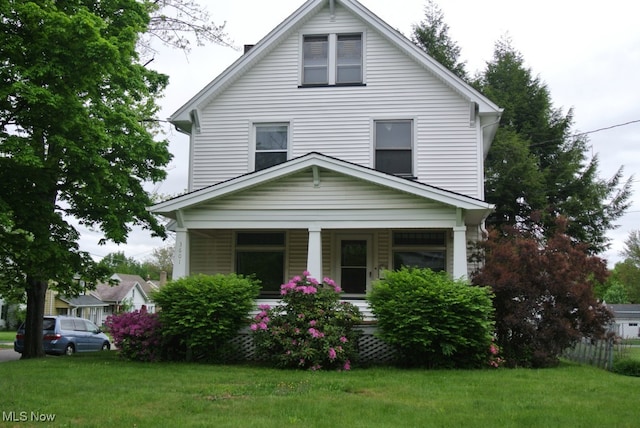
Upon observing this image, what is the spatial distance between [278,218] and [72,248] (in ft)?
22.9

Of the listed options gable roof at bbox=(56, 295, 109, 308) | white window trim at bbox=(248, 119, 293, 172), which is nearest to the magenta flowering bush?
white window trim at bbox=(248, 119, 293, 172)

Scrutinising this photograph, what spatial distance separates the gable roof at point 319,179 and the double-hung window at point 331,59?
416cm

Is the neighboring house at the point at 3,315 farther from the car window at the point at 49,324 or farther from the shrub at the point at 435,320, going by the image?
the shrub at the point at 435,320

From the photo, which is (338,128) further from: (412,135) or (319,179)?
(319,179)

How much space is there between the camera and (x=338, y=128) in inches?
664

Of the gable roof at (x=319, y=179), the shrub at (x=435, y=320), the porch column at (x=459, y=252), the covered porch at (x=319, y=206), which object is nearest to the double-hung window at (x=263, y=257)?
the covered porch at (x=319, y=206)

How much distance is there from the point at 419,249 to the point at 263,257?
4165 mm

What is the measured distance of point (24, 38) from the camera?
13180 millimetres

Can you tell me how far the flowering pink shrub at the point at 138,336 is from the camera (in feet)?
44.4

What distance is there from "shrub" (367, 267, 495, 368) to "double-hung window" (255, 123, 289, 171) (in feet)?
19.0

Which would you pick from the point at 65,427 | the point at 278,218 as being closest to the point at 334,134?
the point at 278,218

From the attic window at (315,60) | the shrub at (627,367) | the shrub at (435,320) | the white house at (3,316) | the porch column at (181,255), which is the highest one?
the attic window at (315,60)

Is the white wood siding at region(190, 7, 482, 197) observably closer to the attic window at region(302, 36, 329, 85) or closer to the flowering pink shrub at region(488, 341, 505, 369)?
the attic window at region(302, 36, 329, 85)

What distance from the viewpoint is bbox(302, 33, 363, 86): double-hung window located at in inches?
679
